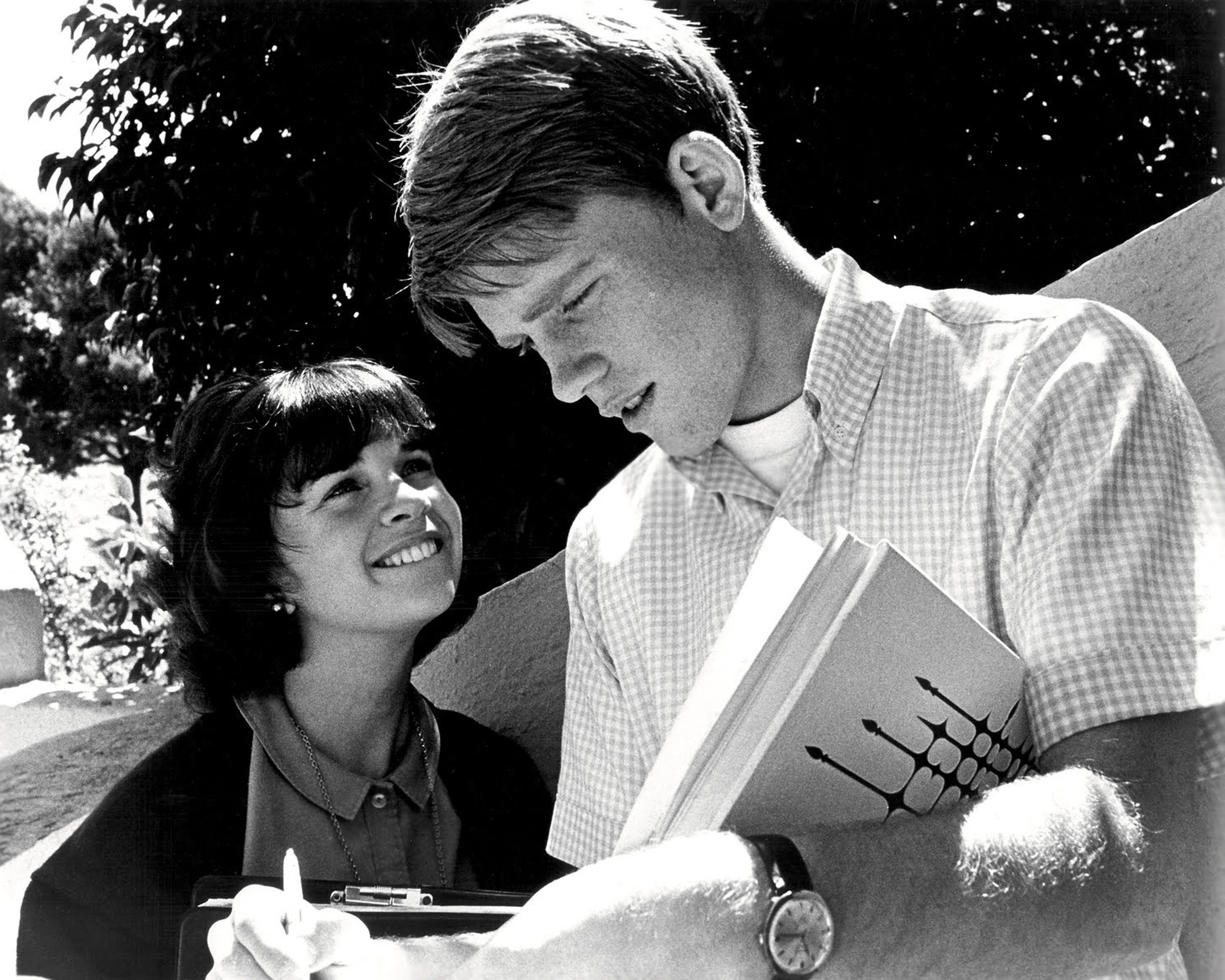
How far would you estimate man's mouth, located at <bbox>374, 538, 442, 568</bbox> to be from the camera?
243 cm

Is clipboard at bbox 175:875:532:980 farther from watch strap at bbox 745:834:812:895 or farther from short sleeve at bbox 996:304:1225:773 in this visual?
short sleeve at bbox 996:304:1225:773

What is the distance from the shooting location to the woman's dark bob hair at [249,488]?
2418 millimetres

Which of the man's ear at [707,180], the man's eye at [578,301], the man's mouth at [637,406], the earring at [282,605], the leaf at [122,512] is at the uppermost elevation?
the man's ear at [707,180]

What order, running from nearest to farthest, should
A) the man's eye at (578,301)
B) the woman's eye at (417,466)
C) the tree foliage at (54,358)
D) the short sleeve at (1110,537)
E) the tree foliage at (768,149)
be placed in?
the short sleeve at (1110,537) < the man's eye at (578,301) < the woman's eye at (417,466) < the tree foliage at (768,149) < the tree foliage at (54,358)

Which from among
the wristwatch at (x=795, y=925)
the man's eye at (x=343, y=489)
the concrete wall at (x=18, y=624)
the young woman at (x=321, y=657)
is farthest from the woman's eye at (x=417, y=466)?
the concrete wall at (x=18, y=624)

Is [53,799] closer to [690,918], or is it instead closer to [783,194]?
[783,194]

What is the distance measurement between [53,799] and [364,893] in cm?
209

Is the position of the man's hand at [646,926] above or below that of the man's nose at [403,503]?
above

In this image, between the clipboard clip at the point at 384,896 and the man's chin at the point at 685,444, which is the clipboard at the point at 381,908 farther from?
the man's chin at the point at 685,444

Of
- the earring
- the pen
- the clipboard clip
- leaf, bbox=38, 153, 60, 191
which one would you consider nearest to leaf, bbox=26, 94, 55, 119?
leaf, bbox=38, 153, 60, 191

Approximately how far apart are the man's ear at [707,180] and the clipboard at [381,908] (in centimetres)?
88

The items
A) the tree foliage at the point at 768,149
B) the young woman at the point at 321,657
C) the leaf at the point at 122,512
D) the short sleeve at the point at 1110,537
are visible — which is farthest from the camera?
the leaf at the point at 122,512

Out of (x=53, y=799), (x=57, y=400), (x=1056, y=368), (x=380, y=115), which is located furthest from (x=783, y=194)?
(x=57, y=400)

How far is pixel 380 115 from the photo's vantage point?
3004 millimetres
